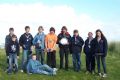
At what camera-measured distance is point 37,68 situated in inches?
888

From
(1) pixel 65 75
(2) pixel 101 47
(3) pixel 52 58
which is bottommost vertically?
(1) pixel 65 75

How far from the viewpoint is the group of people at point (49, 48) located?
22531 millimetres

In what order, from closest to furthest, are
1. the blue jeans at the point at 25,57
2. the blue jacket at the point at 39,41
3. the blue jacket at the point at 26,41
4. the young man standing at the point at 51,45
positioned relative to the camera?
the blue jeans at the point at 25,57, the blue jacket at the point at 26,41, the blue jacket at the point at 39,41, the young man standing at the point at 51,45

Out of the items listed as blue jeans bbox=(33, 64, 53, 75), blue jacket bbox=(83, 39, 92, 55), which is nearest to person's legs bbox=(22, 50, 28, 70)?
blue jeans bbox=(33, 64, 53, 75)

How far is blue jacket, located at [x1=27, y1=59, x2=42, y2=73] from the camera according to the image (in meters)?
22.5

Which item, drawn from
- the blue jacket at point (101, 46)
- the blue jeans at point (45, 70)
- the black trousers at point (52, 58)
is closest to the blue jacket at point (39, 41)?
the black trousers at point (52, 58)

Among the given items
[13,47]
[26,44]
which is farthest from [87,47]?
[13,47]

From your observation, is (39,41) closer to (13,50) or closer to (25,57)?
(25,57)

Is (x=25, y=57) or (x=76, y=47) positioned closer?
(x=25, y=57)

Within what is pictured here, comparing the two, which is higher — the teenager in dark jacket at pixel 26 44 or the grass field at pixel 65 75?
the teenager in dark jacket at pixel 26 44

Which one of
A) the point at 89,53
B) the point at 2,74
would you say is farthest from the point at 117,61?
the point at 2,74

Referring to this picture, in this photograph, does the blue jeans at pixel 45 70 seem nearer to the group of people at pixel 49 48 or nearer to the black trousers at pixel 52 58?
the group of people at pixel 49 48

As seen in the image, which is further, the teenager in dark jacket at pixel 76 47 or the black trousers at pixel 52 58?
the teenager in dark jacket at pixel 76 47

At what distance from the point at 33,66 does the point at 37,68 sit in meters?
0.25
